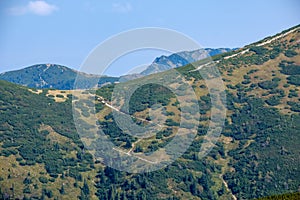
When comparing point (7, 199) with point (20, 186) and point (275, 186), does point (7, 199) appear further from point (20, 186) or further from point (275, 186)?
point (275, 186)

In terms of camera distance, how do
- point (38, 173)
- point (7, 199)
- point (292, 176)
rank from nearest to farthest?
1. point (7, 199)
2. point (292, 176)
3. point (38, 173)

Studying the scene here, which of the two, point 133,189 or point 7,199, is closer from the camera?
point 7,199

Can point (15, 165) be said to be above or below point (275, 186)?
above

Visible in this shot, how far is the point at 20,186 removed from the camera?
185250 mm

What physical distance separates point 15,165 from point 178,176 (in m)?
49.1

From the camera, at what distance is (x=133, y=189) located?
192000 mm

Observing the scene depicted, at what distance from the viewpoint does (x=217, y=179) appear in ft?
651

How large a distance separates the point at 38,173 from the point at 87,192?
683 inches

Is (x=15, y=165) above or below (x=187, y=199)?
above

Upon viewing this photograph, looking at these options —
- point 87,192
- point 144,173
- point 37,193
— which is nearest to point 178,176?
point 144,173

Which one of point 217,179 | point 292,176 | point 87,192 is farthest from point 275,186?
point 87,192

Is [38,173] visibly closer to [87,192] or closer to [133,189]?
[87,192]

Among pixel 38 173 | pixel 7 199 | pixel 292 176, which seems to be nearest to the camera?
pixel 7 199

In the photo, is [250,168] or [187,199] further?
[250,168]
